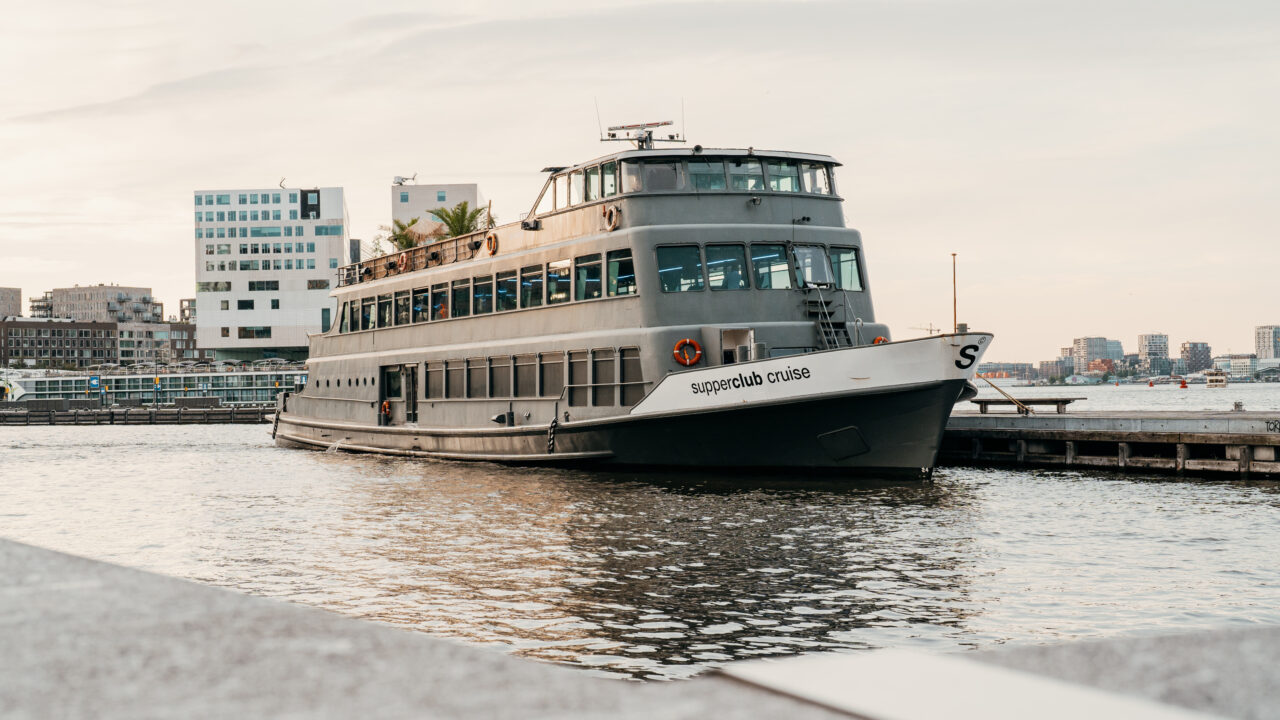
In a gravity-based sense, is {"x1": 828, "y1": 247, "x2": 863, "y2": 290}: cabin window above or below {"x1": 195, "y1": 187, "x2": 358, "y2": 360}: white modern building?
below

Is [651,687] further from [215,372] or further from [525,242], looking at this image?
[215,372]

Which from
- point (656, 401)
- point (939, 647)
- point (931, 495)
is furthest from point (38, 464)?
point (939, 647)

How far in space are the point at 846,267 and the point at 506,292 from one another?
27.7 feet

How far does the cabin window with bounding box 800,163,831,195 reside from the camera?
78.3ft

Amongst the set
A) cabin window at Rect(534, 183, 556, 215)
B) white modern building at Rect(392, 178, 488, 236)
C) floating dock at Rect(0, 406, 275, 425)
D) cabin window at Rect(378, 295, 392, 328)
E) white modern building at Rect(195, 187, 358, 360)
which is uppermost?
white modern building at Rect(392, 178, 488, 236)

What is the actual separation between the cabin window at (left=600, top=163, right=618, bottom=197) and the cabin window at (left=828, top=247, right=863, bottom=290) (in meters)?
4.91

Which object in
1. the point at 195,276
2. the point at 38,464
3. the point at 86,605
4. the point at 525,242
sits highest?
the point at 195,276

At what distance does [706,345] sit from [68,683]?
19808 millimetres

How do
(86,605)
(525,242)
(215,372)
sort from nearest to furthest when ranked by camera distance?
(86,605) < (525,242) < (215,372)

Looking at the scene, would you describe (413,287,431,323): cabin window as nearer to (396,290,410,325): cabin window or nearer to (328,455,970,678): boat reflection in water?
(396,290,410,325): cabin window

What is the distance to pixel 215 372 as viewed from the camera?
11650 cm

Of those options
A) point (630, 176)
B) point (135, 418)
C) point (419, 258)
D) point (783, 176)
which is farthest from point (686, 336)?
point (135, 418)

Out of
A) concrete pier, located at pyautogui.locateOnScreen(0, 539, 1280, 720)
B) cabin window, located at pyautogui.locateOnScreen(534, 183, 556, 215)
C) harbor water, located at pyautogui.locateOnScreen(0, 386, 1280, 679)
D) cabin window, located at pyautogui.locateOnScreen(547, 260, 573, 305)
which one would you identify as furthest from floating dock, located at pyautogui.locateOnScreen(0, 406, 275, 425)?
concrete pier, located at pyautogui.locateOnScreen(0, 539, 1280, 720)

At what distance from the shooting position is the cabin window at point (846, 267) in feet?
77.4
